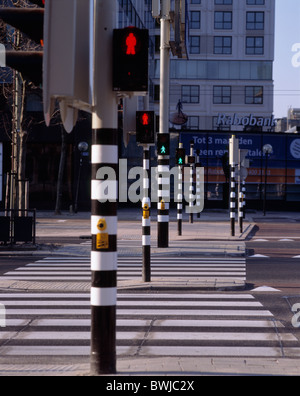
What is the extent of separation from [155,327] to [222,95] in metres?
72.3

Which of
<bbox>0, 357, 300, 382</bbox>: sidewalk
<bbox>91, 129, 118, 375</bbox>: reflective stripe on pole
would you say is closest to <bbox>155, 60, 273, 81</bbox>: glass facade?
<bbox>0, 357, 300, 382</bbox>: sidewalk

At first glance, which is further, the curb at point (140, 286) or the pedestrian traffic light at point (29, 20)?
the curb at point (140, 286)

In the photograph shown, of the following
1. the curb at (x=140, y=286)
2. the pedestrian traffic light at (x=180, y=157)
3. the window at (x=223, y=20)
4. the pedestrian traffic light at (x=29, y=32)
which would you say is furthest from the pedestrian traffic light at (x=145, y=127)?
the window at (x=223, y=20)

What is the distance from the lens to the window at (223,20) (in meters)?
80.3

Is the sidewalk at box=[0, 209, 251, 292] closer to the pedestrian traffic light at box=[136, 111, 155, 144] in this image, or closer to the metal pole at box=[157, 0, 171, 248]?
the metal pole at box=[157, 0, 171, 248]

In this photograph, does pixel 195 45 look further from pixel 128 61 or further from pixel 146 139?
pixel 128 61

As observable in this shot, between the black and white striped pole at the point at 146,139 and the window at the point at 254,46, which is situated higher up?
the window at the point at 254,46

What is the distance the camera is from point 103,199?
6.72 m

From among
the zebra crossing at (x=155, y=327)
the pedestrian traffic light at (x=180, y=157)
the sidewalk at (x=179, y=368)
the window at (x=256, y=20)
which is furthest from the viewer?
the window at (x=256, y=20)

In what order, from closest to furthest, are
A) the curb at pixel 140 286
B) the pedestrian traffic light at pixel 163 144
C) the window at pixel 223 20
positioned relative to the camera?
the curb at pixel 140 286, the pedestrian traffic light at pixel 163 144, the window at pixel 223 20

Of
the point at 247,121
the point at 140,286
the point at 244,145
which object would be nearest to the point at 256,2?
the point at 247,121

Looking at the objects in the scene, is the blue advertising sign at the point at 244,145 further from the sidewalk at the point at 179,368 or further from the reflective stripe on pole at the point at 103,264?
the reflective stripe on pole at the point at 103,264

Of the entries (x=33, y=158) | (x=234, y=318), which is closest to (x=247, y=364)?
(x=234, y=318)

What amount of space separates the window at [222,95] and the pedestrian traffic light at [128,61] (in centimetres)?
7475
